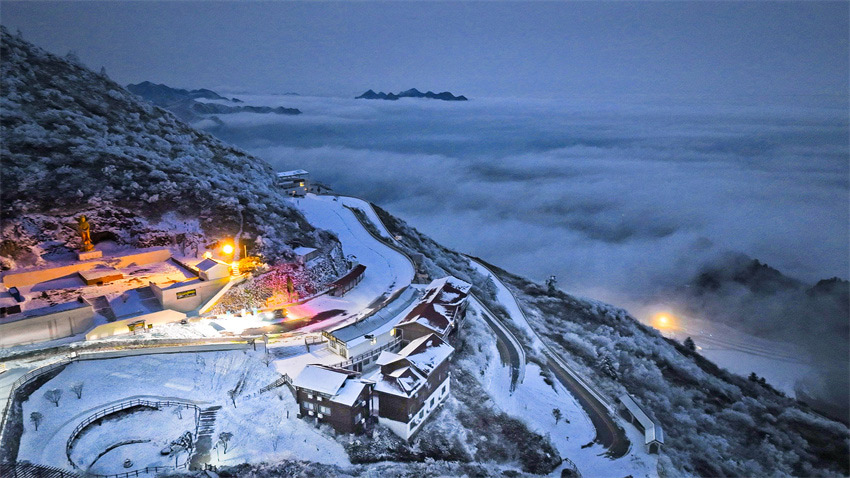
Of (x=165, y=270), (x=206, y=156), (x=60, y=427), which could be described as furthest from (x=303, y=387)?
(x=206, y=156)

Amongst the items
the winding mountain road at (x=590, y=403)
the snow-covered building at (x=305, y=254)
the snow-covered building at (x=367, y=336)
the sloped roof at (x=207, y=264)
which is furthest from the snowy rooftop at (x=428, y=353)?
the sloped roof at (x=207, y=264)

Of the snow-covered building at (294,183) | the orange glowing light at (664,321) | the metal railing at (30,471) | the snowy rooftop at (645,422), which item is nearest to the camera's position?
the metal railing at (30,471)

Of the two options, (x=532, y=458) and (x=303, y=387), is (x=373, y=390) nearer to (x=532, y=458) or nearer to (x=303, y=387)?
(x=303, y=387)

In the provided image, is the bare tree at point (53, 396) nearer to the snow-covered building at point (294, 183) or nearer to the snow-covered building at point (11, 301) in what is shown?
the snow-covered building at point (11, 301)

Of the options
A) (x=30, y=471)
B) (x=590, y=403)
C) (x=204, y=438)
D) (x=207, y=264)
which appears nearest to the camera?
(x=30, y=471)

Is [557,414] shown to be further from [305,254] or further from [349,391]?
[305,254]

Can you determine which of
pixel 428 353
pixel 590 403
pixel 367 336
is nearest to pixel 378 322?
pixel 367 336
